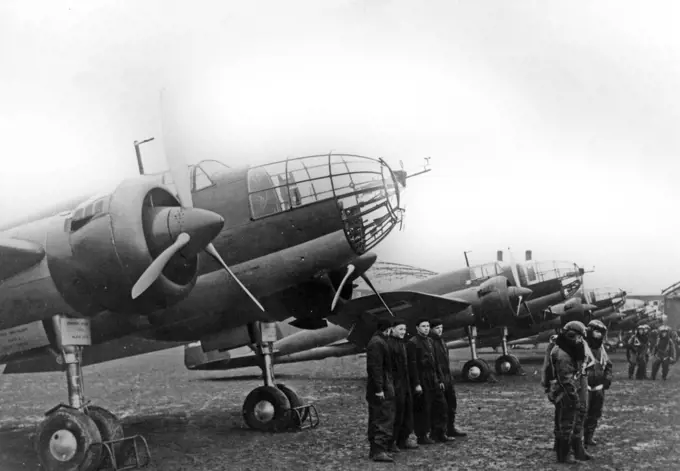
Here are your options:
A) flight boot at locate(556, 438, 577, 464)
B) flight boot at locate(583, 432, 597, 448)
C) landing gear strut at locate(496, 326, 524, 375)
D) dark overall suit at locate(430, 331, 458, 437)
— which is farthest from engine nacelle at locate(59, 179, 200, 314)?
landing gear strut at locate(496, 326, 524, 375)

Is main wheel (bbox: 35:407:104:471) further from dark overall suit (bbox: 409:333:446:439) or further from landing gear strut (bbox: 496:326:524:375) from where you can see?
landing gear strut (bbox: 496:326:524:375)

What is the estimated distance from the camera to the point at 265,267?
9859 mm

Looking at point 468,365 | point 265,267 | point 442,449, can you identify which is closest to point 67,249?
point 265,267

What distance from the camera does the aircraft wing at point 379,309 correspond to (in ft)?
49.7

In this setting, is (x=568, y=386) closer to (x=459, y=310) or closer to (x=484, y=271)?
(x=459, y=310)

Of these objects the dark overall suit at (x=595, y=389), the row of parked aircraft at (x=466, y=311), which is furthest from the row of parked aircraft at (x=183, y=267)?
the row of parked aircraft at (x=466, y=311)

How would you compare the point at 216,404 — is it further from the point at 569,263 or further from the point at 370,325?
the point at 569,263

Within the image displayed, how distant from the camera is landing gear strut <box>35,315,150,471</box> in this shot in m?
7.70

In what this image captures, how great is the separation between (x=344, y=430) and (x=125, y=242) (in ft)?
17.5

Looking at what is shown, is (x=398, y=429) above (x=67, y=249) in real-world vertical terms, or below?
below

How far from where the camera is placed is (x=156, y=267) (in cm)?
720

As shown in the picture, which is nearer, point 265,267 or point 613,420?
point 265,267

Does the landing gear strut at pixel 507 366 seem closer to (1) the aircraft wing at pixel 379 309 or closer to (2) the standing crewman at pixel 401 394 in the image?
(1) the aircraft wing at pixel 379 309

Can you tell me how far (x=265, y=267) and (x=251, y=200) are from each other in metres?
1.13
